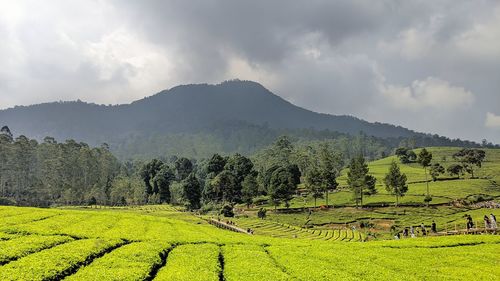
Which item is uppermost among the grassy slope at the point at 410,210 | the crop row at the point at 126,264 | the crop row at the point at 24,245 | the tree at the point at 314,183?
the tree at the point at 314,183

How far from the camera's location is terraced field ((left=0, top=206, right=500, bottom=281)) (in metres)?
21.5

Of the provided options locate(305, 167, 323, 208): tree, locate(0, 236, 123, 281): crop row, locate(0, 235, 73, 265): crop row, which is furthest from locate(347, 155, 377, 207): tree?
locate(0, 235, 73, 265): crop row

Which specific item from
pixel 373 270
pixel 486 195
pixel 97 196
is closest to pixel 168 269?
pixel 373 270

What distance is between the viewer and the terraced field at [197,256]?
21.5 m

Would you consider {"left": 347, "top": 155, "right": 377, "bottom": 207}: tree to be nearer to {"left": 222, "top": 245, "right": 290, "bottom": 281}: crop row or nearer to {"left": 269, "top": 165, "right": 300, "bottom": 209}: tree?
{"left": 269, "top": 165, "right": 300, "bottom": 209}: tree

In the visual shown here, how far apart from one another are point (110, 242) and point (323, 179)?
344 ft

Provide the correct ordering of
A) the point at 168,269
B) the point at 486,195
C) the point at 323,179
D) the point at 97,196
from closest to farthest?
the point at 168,269
the point at 486,195
the point at 323,179
the point at 97,196

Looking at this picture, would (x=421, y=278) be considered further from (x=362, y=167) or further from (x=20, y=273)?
(x=362, y=167)

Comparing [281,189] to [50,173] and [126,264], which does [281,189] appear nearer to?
[50,173]

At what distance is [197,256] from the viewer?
2661cm

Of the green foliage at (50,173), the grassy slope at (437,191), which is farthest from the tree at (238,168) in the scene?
the green foliage at (50,173)

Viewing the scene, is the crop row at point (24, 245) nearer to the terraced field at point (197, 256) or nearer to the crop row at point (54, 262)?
the terraced field at point (197, 256)

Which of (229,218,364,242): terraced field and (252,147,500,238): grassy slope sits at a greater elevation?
(252,147,500,238): grassy slope

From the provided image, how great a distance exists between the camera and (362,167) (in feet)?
413
